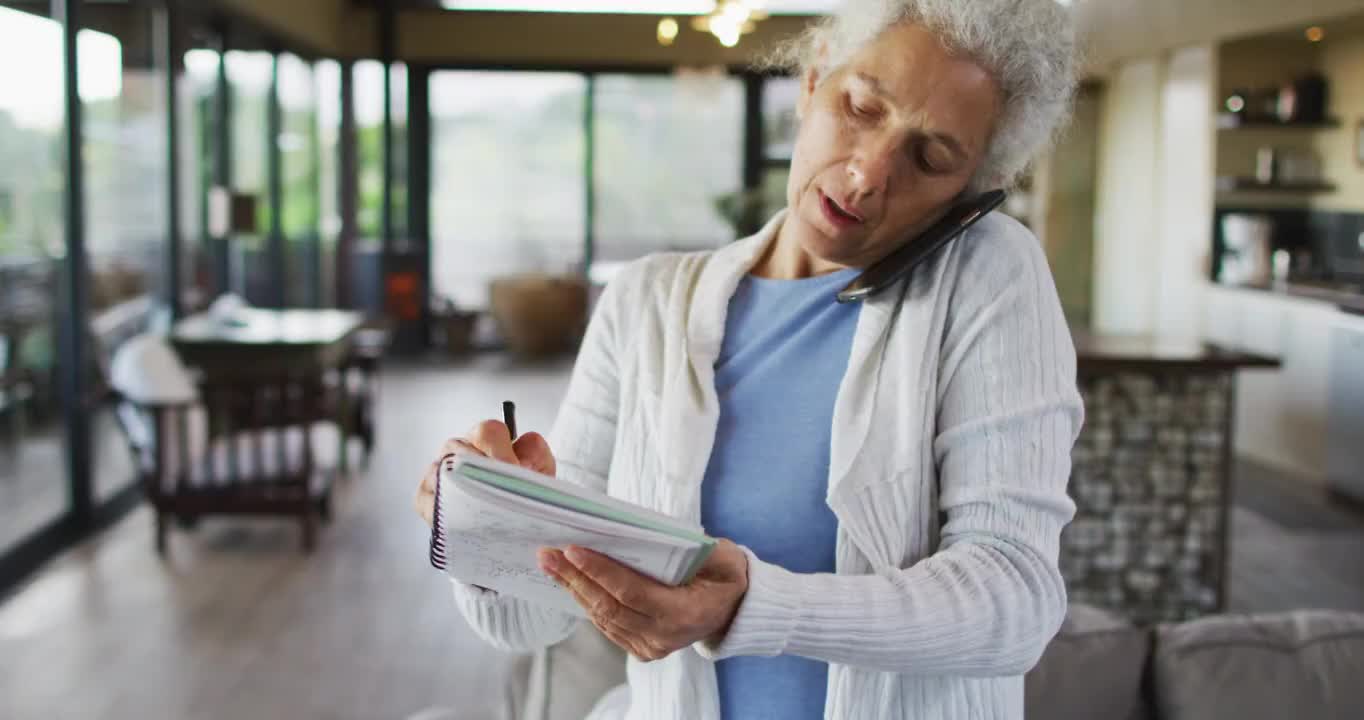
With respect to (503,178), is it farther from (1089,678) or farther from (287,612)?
(1089,678)

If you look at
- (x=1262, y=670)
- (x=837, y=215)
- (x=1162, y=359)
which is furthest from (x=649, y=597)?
(x=1162, y=359)

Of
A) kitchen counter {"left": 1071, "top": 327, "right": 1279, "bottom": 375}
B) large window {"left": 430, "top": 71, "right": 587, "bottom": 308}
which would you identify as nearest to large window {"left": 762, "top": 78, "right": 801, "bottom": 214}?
large window {"left": 430, "top": 71, "right": 587, "bottom": 308}

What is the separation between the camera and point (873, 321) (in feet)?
3.84

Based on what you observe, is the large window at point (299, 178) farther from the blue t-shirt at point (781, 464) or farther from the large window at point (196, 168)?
the blue t-shirt at point (781, 464)

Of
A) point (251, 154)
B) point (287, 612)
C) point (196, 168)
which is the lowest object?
point (287, 612)

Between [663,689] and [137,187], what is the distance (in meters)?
5.63

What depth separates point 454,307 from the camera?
37.8 ft

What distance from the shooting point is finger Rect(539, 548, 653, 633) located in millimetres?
970

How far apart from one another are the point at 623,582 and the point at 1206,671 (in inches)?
40.7

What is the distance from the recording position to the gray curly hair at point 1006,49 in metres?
1.12

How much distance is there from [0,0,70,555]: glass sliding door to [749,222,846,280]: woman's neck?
4030 millimetres

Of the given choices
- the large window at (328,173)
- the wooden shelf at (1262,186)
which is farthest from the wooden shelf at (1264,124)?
the large window at (328,173)

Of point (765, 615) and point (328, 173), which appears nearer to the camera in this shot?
point (765, 615)

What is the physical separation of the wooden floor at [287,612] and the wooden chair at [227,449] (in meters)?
0.20
